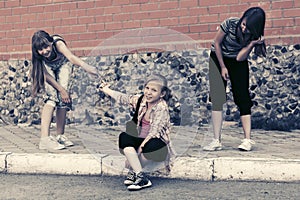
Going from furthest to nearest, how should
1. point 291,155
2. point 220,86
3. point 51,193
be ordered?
point 220,86 < point 291,155 < point 51,193

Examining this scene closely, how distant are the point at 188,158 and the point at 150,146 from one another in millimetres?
503

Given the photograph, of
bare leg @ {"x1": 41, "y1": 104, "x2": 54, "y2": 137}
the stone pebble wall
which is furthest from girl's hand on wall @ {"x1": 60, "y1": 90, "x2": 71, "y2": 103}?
the stone pebble wall

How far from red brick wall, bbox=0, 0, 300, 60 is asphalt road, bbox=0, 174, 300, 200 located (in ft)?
9.37

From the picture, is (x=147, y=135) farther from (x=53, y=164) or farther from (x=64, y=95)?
(x=64, y=95)

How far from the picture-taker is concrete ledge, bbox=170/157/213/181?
14.8ft

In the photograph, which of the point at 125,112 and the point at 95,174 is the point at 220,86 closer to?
the point at 95,174

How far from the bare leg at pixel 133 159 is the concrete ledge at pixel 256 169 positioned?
0.70m

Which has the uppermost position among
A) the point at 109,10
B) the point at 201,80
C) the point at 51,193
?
the point at 109,10

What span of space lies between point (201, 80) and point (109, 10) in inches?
64.0

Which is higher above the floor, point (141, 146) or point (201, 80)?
point (201, 80)

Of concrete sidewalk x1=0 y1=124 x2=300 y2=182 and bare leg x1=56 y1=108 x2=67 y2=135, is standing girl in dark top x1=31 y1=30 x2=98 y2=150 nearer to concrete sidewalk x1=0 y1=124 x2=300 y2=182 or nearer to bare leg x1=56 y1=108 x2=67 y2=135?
bare leg x1=56 y1=108 x2=67 y2=135

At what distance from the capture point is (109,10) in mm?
7320

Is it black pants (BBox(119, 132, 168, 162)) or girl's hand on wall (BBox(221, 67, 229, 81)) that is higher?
girl's hand on wall (BBox(221, 67, 229, 81))

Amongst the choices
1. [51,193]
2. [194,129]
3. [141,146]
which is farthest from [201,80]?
[51,193]
